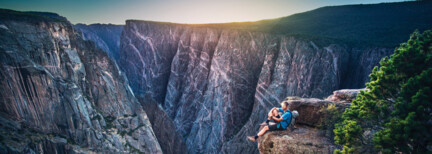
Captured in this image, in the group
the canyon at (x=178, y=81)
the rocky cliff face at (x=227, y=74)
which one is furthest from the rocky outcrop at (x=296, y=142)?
the rocky cliff face at (x=227, y=74)

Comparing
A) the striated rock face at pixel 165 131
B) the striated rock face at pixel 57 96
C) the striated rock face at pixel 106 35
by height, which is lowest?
the striated rock face at pixel 165 131

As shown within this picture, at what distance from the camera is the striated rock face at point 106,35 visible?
3629 inches

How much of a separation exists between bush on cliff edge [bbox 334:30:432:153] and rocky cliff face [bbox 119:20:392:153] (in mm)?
21855

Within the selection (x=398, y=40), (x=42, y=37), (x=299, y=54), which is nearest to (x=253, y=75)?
(x=299, y=54)

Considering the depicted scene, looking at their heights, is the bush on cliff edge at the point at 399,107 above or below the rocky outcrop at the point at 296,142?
above

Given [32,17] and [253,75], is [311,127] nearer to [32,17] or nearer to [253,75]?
[253,75]

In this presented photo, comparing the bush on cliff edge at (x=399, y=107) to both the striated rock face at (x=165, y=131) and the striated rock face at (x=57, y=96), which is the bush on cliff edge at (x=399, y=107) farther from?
the striated rock face at (x=165, y=131)

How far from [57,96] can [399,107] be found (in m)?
38.1

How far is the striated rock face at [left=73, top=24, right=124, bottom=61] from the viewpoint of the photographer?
3629 inches

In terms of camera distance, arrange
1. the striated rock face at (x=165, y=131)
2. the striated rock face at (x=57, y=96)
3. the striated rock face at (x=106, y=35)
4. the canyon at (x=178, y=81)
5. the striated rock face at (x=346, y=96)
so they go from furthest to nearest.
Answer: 1. the striated rock face at (x=106, y=35)
2. the striated rock face at (x=165, y=131)
3. the canyon at (x=178, y=81)
4. the striated rock face at (x=57, y=96)
5. the striated rock face at (x=346, y=96)

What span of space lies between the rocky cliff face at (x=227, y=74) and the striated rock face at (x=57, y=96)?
1167 centimetres

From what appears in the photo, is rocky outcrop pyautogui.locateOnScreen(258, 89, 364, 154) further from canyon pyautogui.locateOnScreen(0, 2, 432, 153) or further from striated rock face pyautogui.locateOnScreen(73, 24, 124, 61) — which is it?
striated rock face pyautogui.locateOnScreen(73, 24, 124, 61)

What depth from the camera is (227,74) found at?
38594 millimetres

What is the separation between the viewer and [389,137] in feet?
21.2
